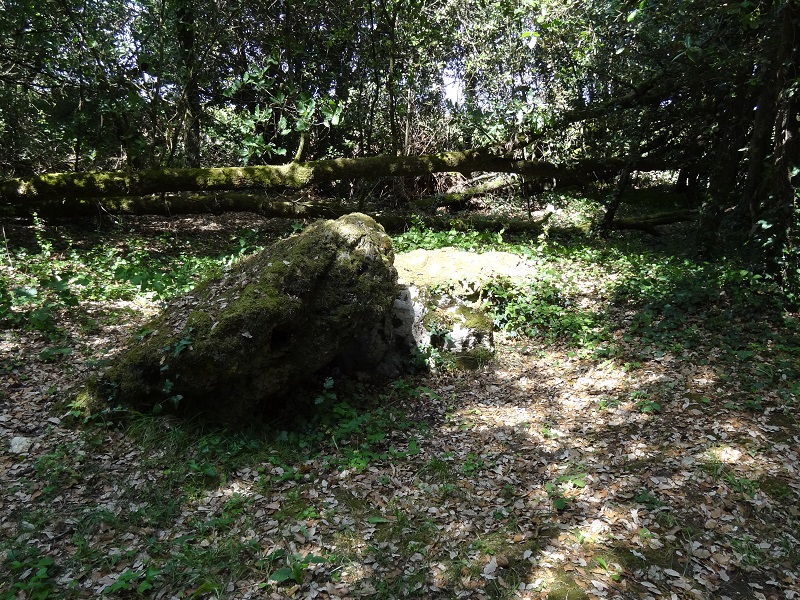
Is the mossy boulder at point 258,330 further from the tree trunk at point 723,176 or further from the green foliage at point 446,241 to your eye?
the tree trunk at point 723,176

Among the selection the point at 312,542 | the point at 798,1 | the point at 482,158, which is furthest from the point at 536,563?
the point at 482,158

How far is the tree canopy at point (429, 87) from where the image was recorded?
769cm

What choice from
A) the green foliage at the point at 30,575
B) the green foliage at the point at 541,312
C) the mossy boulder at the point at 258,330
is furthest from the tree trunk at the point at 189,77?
the green foliage at the point at 30,575

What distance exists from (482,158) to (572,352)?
6.68 m

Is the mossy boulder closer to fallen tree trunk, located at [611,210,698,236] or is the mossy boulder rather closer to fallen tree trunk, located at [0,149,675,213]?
fallen tree trunk, located at [0,149,675,213]

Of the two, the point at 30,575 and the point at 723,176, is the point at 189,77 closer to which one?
the point at 30,575

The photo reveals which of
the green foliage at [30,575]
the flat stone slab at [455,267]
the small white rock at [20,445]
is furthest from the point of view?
the flat stone slab at [455,267]

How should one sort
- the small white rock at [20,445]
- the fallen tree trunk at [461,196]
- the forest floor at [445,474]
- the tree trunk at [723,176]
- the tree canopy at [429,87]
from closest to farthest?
the forest floor at [445,474] < the small white rock at [20,445] < the tree canopy at [429,87] < the tree trunk at [723,176] < the fallen tree trunk at [461,196]

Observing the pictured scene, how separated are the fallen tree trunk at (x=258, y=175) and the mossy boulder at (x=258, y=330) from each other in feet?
17.9

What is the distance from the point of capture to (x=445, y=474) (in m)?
4.66

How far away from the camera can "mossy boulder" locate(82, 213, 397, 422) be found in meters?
4.68

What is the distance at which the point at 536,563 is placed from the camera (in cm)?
361

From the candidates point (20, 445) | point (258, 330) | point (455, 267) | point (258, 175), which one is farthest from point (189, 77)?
point (20, 445)

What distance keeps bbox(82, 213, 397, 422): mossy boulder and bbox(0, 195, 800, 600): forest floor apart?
28cm
